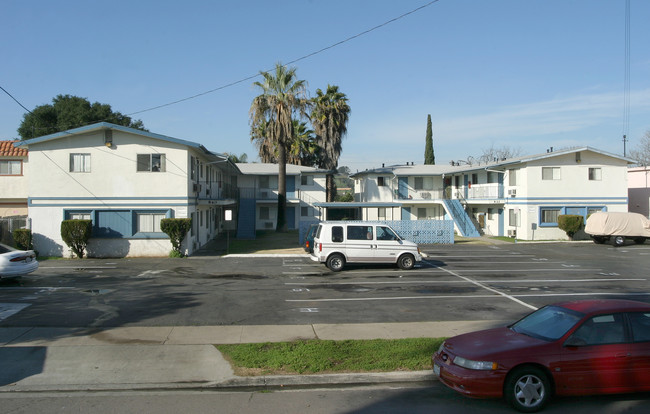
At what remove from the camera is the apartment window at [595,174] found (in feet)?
116

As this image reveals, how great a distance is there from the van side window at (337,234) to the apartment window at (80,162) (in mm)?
13674

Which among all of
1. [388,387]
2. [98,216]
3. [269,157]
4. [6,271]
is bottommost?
[388,387]

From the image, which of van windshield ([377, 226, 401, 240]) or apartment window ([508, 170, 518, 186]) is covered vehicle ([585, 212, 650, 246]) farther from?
van windshield ([377, 226, 401, 240])

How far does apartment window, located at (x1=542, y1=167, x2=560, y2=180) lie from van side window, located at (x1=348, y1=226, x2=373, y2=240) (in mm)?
20623

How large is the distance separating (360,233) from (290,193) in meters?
25.1

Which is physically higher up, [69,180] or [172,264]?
[69,180]

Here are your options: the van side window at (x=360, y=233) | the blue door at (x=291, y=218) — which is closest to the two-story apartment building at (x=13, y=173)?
the blue door at (x=291, y=218)

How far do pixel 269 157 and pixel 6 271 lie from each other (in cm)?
3779

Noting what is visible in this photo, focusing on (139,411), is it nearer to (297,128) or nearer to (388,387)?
(388,387)

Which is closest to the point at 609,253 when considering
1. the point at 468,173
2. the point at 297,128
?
the point at 468,173

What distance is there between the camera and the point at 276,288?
16078 millimetres

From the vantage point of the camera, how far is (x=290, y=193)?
44219 millimetres

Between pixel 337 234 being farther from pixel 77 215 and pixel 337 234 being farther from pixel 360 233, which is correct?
→ pixel 77 215

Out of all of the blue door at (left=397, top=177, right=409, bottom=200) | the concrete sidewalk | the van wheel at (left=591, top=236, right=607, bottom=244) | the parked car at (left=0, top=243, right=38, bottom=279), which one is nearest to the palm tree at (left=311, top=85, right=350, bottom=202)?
the blue door at (left=397, top=177, right=409, bottom=200)
